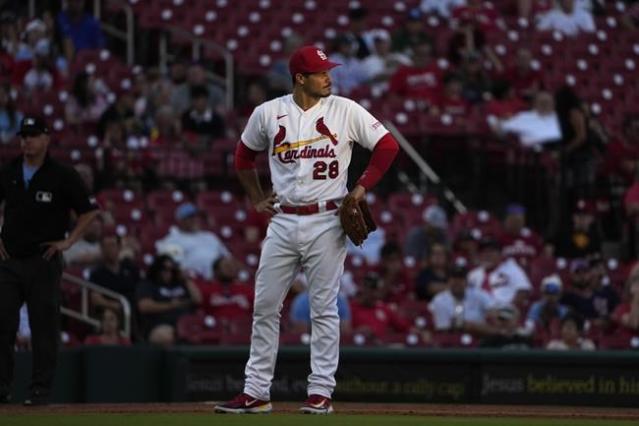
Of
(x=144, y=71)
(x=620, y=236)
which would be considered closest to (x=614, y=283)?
(x=620, y=236)

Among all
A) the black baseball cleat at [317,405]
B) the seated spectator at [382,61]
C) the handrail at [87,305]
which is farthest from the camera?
the seated spectator at [382,61]

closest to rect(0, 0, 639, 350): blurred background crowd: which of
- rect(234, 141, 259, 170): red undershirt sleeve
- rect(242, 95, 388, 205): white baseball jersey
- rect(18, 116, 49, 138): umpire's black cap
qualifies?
rect(18, 116, 49, 138): umpire's black cap

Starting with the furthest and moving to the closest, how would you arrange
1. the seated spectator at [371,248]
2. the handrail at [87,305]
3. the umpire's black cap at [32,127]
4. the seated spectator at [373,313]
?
the seated spectator at [371,248]
the seated spectator at [373,313]
the handrail at [87,305]
the umpire's black cap at [32,127]

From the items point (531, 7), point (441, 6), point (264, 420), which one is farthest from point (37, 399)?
point (531, 7)

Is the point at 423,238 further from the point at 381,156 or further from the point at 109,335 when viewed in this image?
the point at 381,156

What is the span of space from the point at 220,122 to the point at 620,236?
396cm

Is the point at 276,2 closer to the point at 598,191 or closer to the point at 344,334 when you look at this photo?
the point at 598,191

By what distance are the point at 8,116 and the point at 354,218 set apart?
8.44 m

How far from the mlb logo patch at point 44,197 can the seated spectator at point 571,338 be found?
15.5 ft

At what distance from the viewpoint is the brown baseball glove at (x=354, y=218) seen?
335 inches

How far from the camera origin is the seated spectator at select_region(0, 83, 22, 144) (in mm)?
16156

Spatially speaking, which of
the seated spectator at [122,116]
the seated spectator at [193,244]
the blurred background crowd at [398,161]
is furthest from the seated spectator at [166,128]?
the seated spectator at [193,244]

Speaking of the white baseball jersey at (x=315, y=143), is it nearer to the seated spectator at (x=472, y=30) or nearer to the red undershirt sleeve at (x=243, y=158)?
the red undershirt sleeve at (x=243, y=158)

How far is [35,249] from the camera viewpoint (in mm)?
9531
